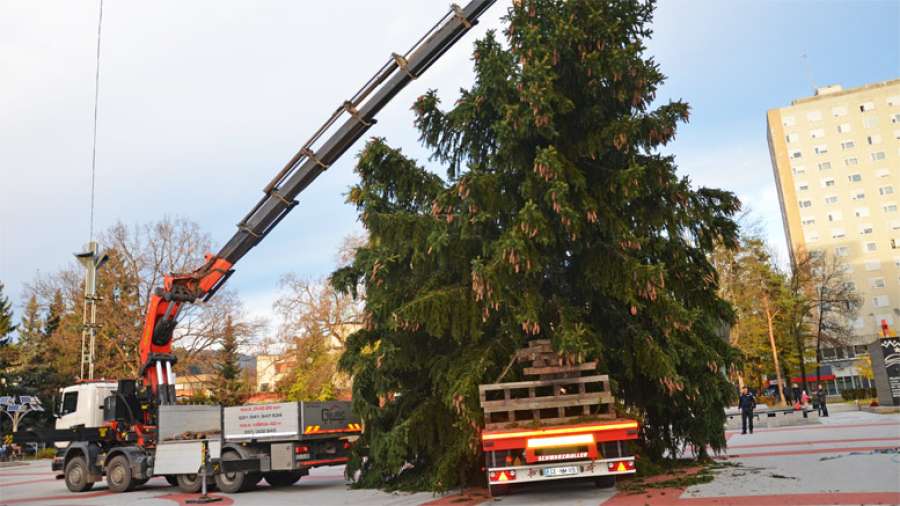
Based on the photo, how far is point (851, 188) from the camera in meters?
86.1

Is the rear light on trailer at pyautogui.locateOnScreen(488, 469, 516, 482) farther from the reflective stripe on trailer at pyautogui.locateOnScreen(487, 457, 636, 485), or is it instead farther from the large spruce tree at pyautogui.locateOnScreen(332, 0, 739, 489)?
the large spruce tree at pyautogui.locateOnScreen(332, 0, 739, 489)

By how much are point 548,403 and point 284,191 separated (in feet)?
29.8

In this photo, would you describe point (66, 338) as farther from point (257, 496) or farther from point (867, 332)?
point (867, 332)

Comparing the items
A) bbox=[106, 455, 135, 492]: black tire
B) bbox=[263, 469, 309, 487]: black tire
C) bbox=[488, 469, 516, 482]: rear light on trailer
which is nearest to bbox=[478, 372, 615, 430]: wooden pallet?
bbox=[488, 469, 516, 482]: rear light on trailer

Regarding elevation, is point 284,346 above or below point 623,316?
above

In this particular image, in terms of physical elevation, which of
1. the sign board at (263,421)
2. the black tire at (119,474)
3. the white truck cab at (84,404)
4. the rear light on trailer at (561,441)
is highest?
the white truck cab at (84,404)

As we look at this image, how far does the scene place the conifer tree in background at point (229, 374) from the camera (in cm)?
4222

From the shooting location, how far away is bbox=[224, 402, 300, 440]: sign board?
1555 cm

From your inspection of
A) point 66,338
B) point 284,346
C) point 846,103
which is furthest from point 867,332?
point 66,338

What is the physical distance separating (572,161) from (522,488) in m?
6.05

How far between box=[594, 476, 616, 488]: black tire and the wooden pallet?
3.43 ft

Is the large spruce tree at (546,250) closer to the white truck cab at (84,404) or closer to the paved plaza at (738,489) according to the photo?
the paved plaza at (738,489)

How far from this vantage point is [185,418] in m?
17.2

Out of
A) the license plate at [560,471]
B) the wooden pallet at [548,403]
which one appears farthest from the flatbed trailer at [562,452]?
the wooden pallet at [548,403]
